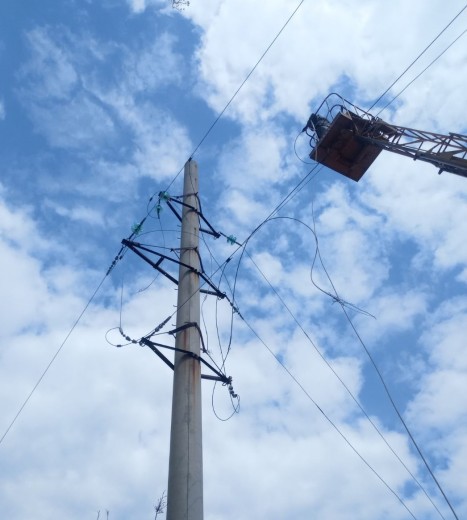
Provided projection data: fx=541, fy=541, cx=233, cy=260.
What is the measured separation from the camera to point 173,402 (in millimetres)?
8484

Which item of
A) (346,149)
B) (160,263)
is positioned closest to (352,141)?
(346,149)

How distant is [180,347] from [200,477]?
2222 mm

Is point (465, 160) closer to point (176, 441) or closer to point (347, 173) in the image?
point (347, 173)

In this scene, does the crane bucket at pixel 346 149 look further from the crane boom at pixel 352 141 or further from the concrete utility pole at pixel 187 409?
the concrete utility pole at pixel 187 409

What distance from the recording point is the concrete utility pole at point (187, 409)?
7379 millimetres

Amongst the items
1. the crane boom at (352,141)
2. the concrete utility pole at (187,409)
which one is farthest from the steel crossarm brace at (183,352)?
the crane boom at (352,141)

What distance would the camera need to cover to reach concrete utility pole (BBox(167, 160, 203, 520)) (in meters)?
7.38

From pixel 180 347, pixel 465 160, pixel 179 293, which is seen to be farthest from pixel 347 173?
Answer: pixel 180 347

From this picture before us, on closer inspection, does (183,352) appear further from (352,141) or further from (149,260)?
(352,141)

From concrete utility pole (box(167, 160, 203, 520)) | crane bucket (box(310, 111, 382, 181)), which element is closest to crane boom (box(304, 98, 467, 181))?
crane bucket (box(310, 111, 382, 181))

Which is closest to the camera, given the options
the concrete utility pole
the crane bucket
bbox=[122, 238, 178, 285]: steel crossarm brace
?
the concrete utility pole

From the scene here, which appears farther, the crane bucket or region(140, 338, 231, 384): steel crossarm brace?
the crane bucket

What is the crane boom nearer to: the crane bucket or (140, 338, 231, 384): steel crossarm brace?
the crane bucket

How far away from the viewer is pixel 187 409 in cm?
823
